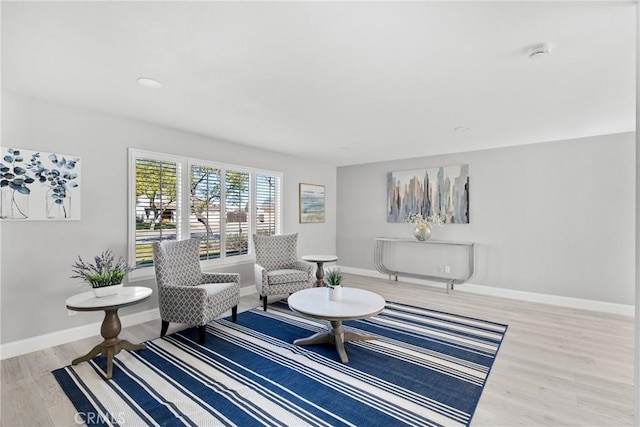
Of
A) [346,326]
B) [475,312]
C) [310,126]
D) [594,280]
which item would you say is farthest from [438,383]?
[594,280]

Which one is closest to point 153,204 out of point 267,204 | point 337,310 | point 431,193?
point 267,204

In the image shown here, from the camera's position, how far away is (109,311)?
2.58m

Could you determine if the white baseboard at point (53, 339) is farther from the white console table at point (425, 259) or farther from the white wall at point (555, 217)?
the white wall at point (555, 217)

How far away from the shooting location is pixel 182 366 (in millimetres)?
2549

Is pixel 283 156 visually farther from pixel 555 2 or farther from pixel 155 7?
pixel 555 2

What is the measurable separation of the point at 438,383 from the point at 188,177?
12.0 feet

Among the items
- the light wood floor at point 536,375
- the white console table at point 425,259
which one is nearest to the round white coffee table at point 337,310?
the light wood floor at point 536,375

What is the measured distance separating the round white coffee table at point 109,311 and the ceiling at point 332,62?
1.82 metres

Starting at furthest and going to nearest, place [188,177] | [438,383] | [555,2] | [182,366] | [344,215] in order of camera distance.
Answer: [344,215], [188,177], [182,366], [438,383], [555,2]

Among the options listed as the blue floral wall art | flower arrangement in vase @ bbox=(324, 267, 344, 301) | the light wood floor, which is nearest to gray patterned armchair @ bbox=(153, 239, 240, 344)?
the light wood floor

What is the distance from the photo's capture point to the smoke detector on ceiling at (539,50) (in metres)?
1.88

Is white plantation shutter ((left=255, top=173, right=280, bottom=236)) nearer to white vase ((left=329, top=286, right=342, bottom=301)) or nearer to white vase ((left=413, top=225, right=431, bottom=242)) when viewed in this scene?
white vase ((left=329, top=286, right=342, bottom=301))

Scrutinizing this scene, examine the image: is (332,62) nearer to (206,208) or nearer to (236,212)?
(206,208)

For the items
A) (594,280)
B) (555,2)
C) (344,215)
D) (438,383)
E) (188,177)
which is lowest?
(438,383)
